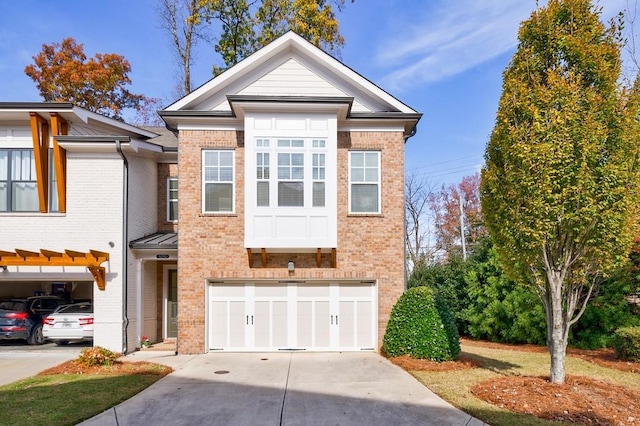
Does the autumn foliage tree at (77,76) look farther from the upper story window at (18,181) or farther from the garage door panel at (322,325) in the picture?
the garage door panel at (322,325)

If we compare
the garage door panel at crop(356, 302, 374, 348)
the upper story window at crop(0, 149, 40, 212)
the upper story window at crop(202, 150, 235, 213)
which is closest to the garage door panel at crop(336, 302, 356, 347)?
the garage door panel at crop(356, 302, 374, 348)

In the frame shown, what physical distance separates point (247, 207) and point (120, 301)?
15.2ft

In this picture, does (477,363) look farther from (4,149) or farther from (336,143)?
(4,149)

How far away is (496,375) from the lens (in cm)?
940

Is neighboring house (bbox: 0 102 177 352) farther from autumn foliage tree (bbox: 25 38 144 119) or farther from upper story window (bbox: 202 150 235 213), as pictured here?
autumn foliage tree (bbox: 25 38 144 119)

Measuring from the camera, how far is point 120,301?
12500 millimetres

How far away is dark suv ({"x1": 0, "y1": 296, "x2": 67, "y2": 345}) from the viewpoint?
13.8 metres

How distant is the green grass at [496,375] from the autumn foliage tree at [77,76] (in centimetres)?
2609

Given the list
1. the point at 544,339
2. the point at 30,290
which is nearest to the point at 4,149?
the point at 30,290

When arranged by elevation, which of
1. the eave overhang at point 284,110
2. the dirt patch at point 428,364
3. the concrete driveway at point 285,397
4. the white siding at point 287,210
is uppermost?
the eave overhang at point 284,110

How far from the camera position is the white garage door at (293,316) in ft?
40.6

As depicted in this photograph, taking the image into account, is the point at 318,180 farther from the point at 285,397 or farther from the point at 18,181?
the point at 18,181

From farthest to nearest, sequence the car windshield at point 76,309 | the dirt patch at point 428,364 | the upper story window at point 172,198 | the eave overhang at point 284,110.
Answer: the upper story window at point 172,198
the car windshield at point 76,309
the eave overhang at point 284,110
the dirt patch at point 428,364

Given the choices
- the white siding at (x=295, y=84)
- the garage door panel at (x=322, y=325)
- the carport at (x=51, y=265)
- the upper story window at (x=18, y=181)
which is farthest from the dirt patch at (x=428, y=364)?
the upper story window at (x=18, y=181)
